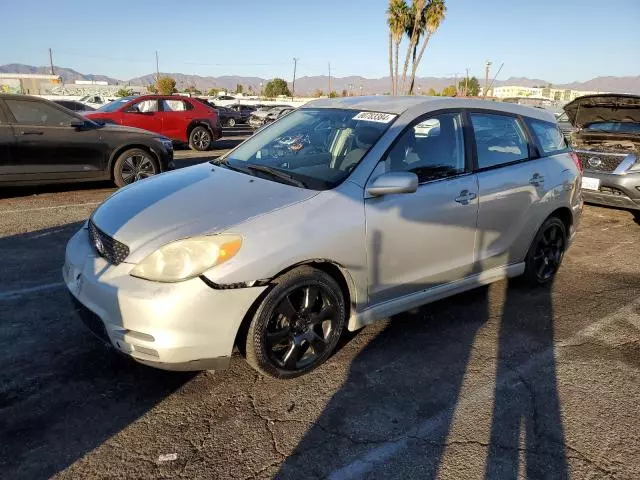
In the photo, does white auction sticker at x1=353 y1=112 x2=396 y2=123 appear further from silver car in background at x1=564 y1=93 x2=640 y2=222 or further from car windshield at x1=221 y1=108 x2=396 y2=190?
silver car in background at x1=564 y1=93 x2=640 y2=222

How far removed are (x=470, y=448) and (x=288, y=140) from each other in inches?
96.7

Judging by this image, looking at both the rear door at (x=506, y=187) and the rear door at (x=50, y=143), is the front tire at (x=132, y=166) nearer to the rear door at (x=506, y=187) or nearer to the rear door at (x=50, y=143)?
the rear door at (x=50, y=143)

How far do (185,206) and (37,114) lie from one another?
19.6ft

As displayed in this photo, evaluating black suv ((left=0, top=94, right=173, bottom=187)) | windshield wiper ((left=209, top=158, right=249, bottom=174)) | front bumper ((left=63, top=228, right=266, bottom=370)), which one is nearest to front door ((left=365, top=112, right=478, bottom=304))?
front bumper ((left=63, top=228, right=266, bottom=370))

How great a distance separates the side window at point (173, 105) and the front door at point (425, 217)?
11.9m

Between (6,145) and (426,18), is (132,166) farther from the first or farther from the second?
(426,18)

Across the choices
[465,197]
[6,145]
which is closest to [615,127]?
[465,197]

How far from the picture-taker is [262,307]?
271 centimetres

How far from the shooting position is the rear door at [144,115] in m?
13.1

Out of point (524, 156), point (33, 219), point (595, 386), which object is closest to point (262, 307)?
point (595, 386)

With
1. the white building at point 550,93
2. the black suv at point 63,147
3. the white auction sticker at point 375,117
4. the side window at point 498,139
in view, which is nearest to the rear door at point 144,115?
the black suv at point 63,147

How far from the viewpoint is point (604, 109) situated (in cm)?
851

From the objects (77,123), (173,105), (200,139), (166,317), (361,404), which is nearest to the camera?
(166,317)

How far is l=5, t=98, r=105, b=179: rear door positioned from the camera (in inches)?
292
